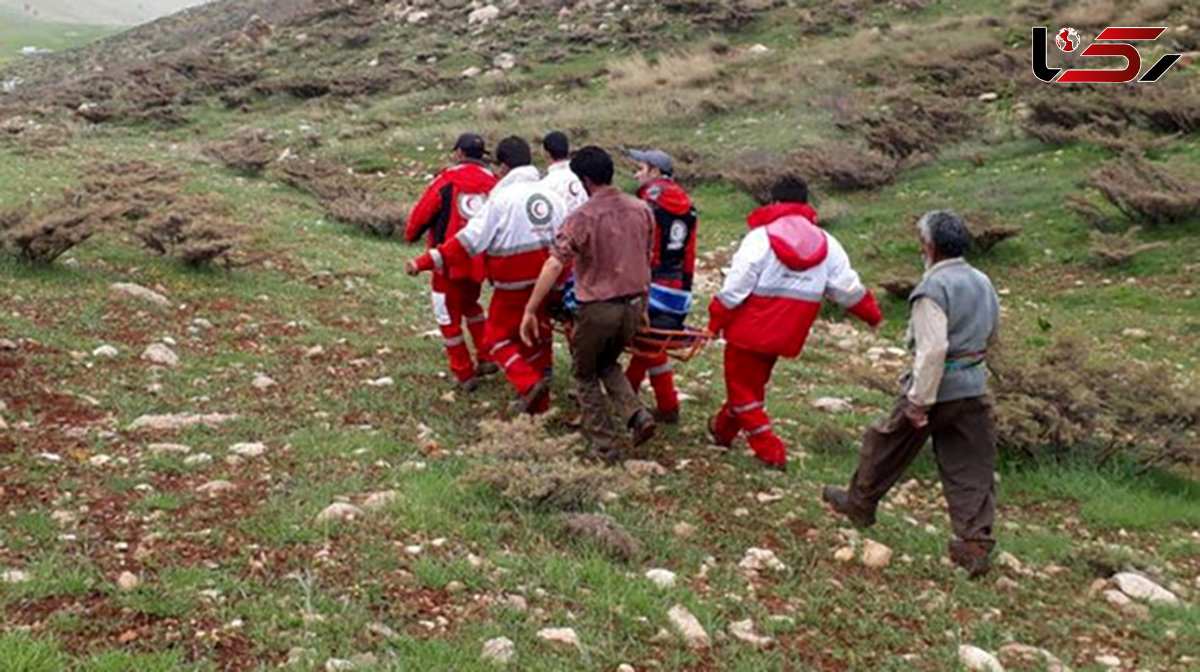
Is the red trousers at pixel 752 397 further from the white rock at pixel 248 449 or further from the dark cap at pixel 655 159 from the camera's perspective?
the white rock at pixel 248 449

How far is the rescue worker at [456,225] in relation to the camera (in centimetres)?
832

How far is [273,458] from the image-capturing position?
21.2ft

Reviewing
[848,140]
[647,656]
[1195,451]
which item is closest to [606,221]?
[647,656]

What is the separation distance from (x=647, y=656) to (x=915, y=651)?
1.37 metres

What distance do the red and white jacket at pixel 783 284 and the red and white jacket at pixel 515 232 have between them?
4.47 ft

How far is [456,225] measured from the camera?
834cm

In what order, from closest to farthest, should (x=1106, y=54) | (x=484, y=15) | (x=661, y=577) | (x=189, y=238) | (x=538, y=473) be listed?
(x=661, y=577)
(x=538, y=473)
(x=189, y=238)
(x=1106, y=54)
(x=484, y=15)

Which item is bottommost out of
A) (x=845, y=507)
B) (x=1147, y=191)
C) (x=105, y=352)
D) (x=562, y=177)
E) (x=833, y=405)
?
(x=833, y=405)

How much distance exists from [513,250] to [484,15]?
34.5 m

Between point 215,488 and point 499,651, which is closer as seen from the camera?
point 499,651

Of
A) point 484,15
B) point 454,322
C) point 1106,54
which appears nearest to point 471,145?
point 454,322

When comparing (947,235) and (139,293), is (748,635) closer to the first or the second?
(947,235)

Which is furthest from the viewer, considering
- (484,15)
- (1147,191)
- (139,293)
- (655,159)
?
(484,15)

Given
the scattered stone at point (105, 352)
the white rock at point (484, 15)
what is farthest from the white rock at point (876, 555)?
the white rock at point (484, 15)
